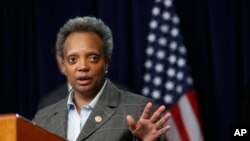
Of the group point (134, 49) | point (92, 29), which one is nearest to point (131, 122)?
point (92, 29)

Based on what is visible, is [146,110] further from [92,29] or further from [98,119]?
[92,29]

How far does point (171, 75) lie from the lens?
13.6 ft

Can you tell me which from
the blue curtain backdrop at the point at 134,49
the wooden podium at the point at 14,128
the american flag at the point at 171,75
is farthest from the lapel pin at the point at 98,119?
the american flag at the point at 171,75

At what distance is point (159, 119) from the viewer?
2.02 meters

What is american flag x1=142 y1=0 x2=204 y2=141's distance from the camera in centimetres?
402

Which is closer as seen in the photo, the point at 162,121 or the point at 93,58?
the point at 162,121

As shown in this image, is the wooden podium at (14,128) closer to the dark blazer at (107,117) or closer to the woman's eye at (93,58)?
the dark blazer at (107,117)

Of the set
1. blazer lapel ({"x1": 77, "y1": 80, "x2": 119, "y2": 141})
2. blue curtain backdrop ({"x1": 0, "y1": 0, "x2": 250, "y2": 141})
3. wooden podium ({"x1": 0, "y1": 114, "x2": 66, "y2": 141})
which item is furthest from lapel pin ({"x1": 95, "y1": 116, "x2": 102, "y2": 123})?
blue curtain backdrop ({"x1": 0, "y1": 0, "x2": 250, "y2": 141})

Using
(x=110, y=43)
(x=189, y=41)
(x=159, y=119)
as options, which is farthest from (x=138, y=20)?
(x=159, y=119)

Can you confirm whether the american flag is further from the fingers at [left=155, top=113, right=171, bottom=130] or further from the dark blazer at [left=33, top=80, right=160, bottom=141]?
the fingers at [left=155, top=113, right=171, bottom=130]

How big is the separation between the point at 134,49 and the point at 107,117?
7.56ft

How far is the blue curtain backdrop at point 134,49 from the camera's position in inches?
161

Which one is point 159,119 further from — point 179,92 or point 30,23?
point 30,23

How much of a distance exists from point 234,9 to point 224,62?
38 cm
